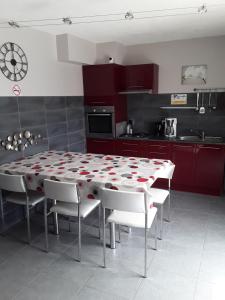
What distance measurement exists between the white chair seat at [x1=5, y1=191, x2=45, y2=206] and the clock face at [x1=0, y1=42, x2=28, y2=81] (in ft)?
4.63

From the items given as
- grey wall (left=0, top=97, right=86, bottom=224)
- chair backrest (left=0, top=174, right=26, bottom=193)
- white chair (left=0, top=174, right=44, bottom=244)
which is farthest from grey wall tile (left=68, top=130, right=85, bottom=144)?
chair backrest (left=0, top=174, right=26, bottom=193)

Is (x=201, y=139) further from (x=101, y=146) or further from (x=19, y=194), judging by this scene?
(x=19, y=194)

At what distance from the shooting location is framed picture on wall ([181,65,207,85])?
4.12 m

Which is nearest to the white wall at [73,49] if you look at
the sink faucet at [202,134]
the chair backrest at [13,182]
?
the chair backrest at [13,182]

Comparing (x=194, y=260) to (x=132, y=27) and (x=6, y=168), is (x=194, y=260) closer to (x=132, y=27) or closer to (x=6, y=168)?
(x=6, y=168)

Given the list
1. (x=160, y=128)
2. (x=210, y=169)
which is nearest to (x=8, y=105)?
(x=160, y=128)

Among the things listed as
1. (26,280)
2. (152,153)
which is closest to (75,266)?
(26,280)

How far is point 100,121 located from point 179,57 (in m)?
1.73

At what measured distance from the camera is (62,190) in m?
2.36

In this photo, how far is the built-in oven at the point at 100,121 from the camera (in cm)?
431

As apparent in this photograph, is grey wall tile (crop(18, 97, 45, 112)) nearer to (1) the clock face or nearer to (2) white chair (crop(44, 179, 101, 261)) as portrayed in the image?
(1) the clock face

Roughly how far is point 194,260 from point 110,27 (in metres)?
3.00

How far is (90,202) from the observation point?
8.81ft

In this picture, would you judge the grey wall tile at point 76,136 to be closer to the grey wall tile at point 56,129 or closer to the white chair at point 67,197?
the grey wall tile at point 56,129
